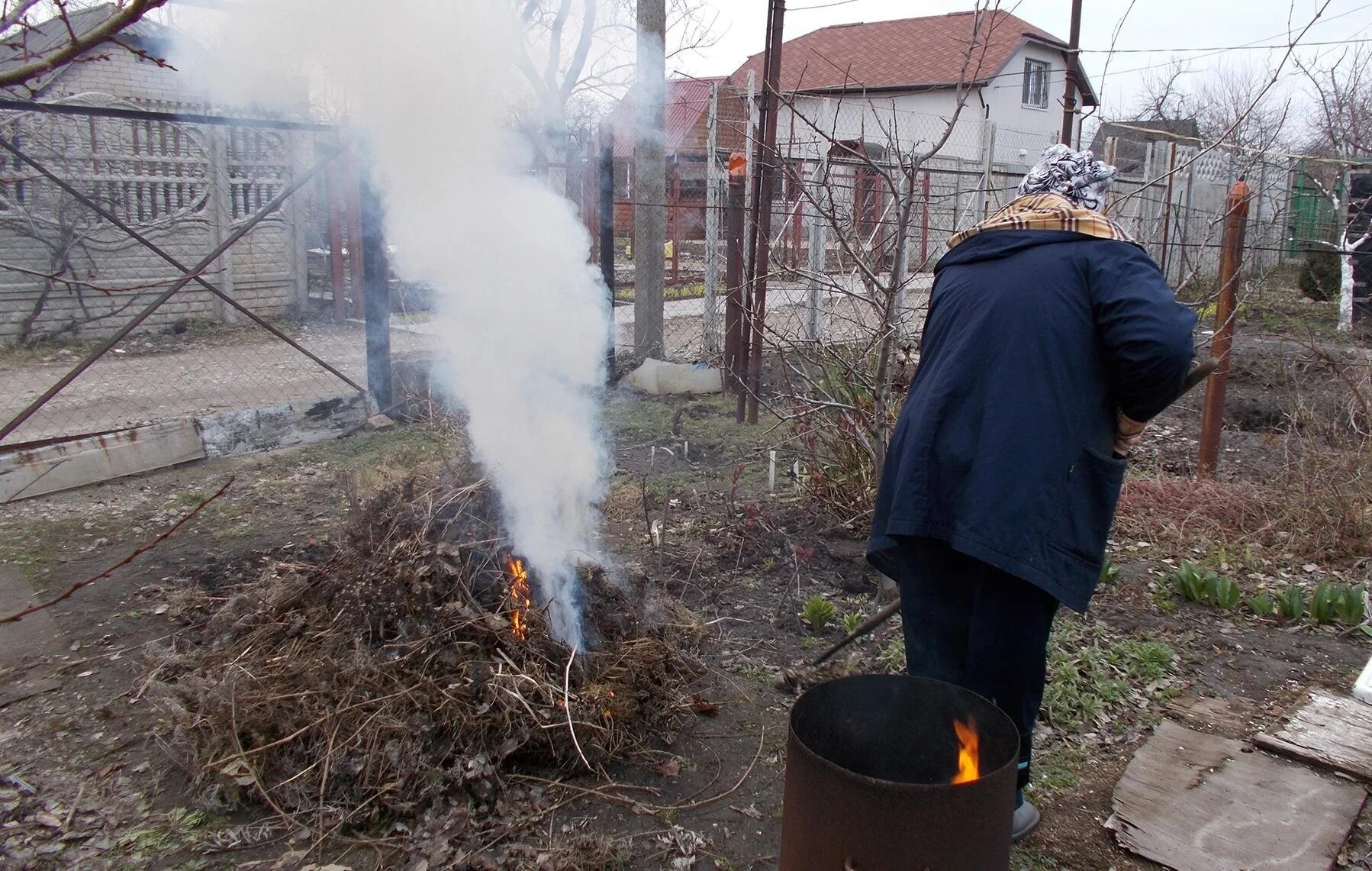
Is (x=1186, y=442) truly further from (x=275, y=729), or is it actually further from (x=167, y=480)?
(x=167, y=480)

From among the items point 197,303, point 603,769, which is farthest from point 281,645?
point 197,303

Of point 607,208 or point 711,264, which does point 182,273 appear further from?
point 711,264

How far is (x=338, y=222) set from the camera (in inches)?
356

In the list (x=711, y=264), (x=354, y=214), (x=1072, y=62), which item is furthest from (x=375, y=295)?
(x=1072, y=62)

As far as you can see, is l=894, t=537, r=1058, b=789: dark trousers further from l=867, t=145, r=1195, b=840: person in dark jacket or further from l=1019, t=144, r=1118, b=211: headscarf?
l=1019, t=144, r=1118, b=211: headscarf

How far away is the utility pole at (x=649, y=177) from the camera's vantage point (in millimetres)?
7785

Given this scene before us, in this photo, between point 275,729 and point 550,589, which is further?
point 550,589

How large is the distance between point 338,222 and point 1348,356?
9.16m

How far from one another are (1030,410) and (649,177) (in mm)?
6303

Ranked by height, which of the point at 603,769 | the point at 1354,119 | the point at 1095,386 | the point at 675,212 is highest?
the point at 1354,119

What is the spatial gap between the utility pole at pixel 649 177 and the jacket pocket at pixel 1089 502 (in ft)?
17.7

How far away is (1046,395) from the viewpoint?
227 cm

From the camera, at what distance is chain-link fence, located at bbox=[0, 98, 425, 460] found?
6.74 m

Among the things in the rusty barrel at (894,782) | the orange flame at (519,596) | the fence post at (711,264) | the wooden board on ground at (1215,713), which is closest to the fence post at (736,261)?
the fence post at (711,264)
